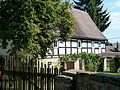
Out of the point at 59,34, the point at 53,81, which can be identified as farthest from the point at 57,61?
the point at 53,81

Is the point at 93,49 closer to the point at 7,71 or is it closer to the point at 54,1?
the point at 54,1

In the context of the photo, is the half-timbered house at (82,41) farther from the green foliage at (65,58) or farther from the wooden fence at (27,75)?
the wooden fence at (27,75)

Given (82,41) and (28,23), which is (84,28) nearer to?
(82,41)

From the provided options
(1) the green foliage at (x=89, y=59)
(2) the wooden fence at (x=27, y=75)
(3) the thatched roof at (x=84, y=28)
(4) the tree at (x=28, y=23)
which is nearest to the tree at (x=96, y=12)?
(3) the thatched roof at (x=84, y=28)

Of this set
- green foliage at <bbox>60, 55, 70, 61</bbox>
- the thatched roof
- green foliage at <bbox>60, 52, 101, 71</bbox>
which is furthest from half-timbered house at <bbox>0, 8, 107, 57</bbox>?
green foliage at <bbox>60, 52, 101, 71</bbox>

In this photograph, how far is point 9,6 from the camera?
15484 millimetres

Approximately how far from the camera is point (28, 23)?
14.9 metres

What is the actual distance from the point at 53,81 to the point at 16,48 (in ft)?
27.0

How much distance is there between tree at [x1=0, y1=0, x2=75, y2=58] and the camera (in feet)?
49.0

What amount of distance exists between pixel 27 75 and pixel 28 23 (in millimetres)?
7275

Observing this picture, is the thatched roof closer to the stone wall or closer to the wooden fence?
the wooden fence

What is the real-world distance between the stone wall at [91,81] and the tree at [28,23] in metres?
8.40

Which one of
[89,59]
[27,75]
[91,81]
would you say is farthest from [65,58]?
[91,81]

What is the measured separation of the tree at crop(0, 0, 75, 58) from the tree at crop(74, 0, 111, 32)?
107ft
